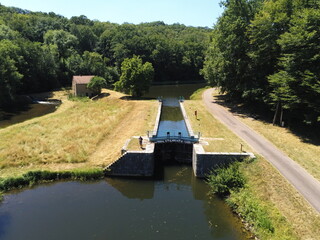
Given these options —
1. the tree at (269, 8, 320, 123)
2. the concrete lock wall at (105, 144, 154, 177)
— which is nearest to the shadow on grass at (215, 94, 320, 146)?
the tree at (269, 8, 320, 123)

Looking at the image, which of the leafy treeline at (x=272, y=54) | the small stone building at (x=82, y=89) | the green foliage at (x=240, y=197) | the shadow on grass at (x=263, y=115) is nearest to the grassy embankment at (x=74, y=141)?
the green foliage at (x=240, y=197)

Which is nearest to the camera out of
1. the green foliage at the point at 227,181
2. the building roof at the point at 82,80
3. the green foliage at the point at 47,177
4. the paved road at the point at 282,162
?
the paved road at the point at 282,162

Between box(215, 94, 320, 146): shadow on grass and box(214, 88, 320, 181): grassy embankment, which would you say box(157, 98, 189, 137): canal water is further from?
box(214, 88, 320, 181): grassy embankment

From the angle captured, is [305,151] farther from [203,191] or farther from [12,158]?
[12,158]

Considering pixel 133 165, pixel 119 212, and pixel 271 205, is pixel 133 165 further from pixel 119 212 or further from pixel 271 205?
pixel 271 205

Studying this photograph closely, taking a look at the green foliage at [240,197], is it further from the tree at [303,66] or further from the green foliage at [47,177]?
the tree at [303,66]

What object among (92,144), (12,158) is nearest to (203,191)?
(92,144)
